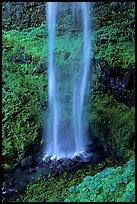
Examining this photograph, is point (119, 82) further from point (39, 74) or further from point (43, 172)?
point (43, 172)

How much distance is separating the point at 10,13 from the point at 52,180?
6.18 m

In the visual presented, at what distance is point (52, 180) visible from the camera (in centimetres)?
504

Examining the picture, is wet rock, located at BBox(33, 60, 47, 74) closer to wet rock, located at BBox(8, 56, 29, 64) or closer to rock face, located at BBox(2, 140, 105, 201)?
wet rock, located at BBox(8, 56, 29, 64)

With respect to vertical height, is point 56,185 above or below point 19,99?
below

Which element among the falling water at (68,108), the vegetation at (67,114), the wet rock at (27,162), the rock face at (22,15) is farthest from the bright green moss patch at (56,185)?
the rock face at (22,15)

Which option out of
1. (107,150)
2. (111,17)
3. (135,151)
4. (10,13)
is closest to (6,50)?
(10,13)

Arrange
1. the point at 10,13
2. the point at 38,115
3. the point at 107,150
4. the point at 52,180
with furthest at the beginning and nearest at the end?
the point at 10,13
the point at 38,115
the point at 107,150
the point at 52,180

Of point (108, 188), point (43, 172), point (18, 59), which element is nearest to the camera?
point (108, 188)

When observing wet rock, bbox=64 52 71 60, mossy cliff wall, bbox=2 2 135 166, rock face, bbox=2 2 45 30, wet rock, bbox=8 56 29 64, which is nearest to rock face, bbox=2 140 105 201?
mossy cliff wall, bbox=2 2 135 166

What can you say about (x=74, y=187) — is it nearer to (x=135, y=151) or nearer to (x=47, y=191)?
(x=47, y=191)

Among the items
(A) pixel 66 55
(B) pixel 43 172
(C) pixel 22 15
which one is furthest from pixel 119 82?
(C) pixel 22 15

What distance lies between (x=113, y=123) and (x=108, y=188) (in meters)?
2.24

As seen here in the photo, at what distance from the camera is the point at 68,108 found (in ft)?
22.9

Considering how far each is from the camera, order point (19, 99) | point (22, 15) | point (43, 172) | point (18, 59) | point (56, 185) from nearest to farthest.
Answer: point (56, 185), point (43, 172), point (19, 99), point (18, 59), point (22, 15)
